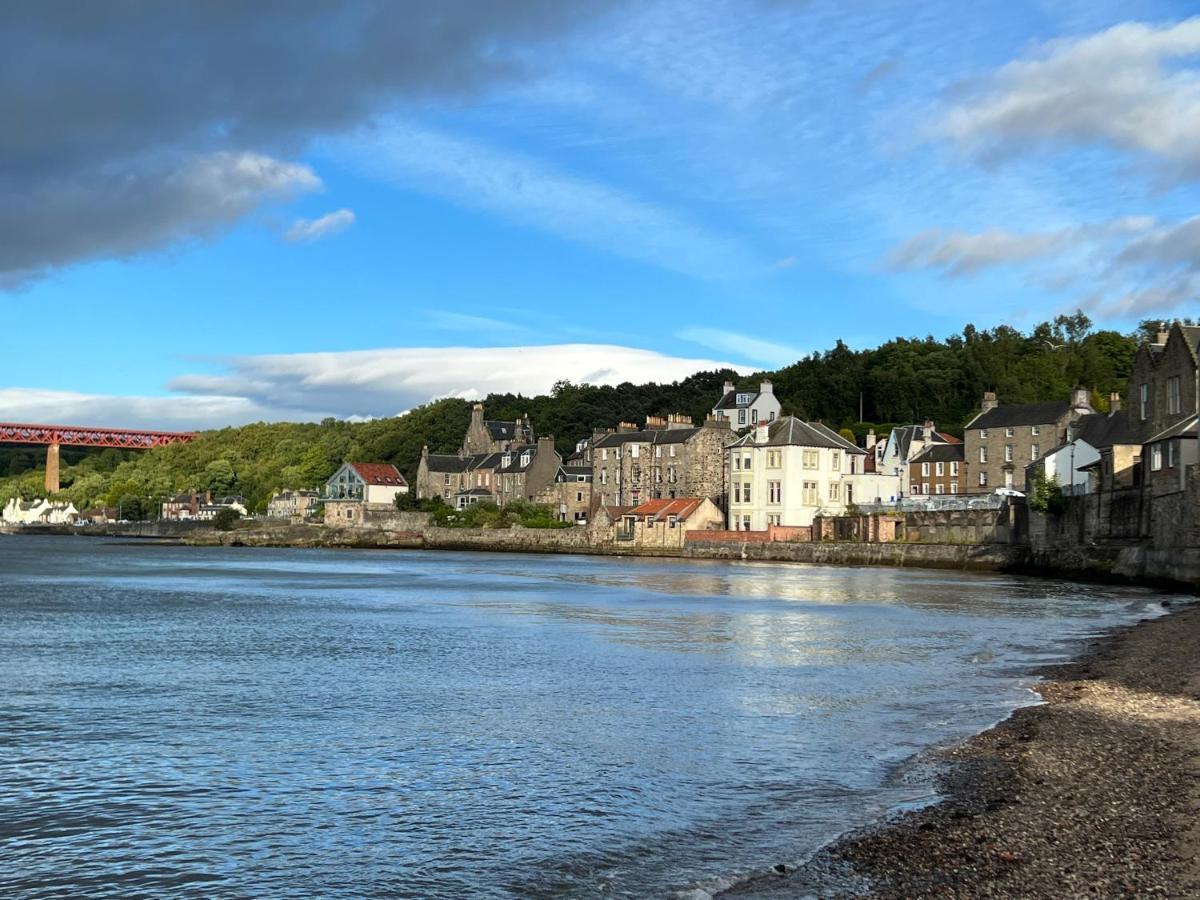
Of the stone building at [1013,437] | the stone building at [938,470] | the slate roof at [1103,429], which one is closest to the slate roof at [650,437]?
the stone building at [938,470]

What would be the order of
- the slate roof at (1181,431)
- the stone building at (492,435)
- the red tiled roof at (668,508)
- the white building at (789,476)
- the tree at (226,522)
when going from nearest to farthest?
the slate roof at (1181,431)
the white building at (789,476)
the red tiled roof at (668,508)
the stone building at (492,435)
the tree at (226,522)

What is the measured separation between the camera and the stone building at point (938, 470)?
8288 cm

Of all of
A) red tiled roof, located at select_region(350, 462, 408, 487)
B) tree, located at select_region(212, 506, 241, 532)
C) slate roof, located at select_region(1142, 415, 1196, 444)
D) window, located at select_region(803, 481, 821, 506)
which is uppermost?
red tiled roof, located at select_region(350, 462, 408, 487)

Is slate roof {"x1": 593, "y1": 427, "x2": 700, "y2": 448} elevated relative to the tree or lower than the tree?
elevated

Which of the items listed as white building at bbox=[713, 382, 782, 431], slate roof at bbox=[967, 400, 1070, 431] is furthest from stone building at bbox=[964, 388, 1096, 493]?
white building at bbox=[713, 382, 782, 431]

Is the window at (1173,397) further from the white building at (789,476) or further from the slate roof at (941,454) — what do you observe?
the slate roof at (941,454)

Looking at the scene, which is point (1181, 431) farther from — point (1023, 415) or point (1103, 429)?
point (1023, 415)

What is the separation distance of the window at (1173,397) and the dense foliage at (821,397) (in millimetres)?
50188

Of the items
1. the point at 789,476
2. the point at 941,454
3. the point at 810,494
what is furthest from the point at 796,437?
the point at 941,454

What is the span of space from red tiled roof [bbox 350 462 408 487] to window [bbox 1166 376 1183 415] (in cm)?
8771

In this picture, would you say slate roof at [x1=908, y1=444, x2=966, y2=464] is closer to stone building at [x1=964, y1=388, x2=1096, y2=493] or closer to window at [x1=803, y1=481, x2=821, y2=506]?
stone building at [x1=964, y1=388, x2=1096, y2=493]

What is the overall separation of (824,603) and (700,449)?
4640 centimetres

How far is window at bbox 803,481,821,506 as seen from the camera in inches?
2923

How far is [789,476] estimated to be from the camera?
243 feet
